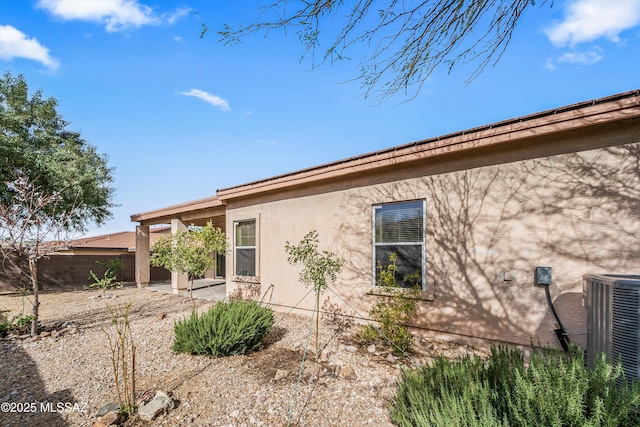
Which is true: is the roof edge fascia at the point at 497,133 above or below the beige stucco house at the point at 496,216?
above

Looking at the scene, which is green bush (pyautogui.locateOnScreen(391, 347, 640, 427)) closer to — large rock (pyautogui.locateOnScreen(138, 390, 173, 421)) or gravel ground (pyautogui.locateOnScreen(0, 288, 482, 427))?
gravel ground (pyautogui.locateOnScreen(0, 288, 482, 427))

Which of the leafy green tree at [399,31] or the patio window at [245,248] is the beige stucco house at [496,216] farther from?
the patio window at [245,248]

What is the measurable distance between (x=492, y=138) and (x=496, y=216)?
1.13m

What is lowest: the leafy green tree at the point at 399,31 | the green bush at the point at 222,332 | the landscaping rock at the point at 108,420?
the landscaping rock at the point at 108,420

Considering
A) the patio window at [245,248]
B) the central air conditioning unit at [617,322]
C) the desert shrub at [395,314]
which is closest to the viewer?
the central air conditioning unit at [617,322]

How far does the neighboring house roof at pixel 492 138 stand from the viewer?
148 inches

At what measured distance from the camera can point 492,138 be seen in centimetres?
460

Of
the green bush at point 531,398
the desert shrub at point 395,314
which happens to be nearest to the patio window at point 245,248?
the desert shrub at point 395,314

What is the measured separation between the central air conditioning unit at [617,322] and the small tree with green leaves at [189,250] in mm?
6716

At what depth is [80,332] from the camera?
6602mm

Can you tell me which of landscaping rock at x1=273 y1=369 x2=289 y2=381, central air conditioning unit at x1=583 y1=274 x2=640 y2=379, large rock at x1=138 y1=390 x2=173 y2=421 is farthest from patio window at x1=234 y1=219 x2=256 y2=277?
central air conditioning unit at x1=583 y1=274 x2=640 y2=379

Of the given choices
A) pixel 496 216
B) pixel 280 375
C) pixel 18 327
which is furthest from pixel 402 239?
pixel 18 327

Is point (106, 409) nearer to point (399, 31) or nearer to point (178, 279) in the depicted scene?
point (399, 31)

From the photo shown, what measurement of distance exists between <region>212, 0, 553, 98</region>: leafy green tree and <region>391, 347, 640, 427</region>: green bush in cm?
287
